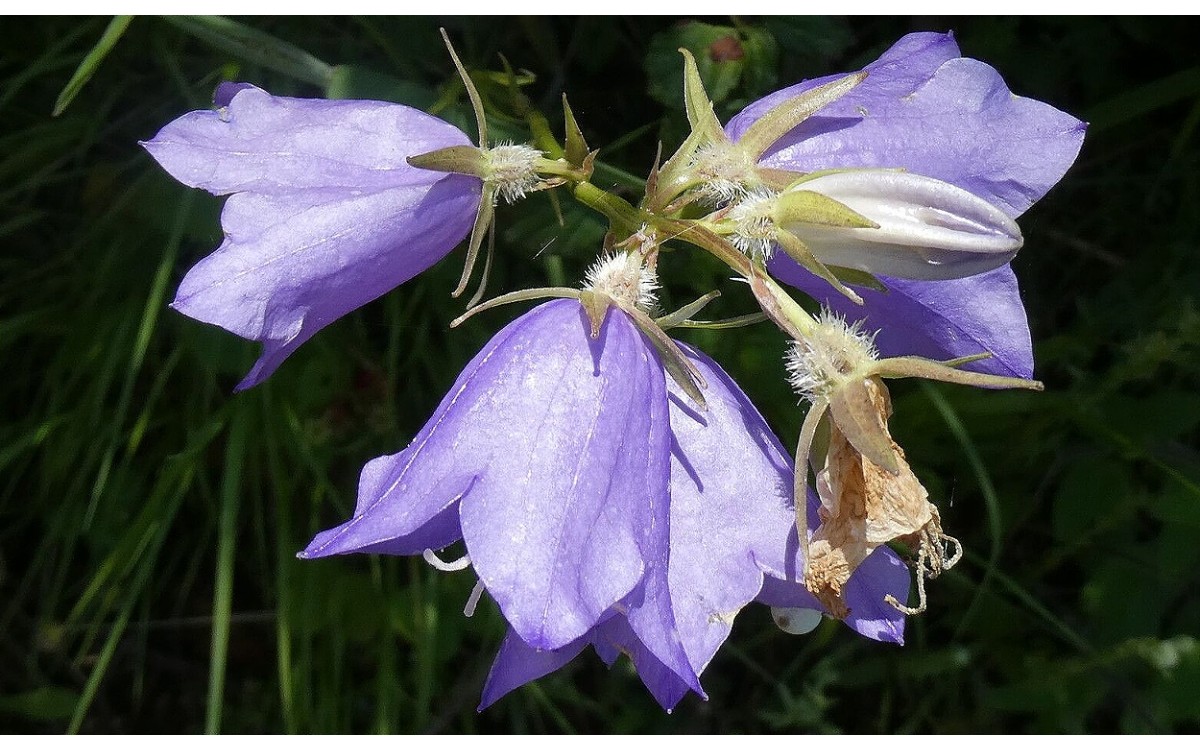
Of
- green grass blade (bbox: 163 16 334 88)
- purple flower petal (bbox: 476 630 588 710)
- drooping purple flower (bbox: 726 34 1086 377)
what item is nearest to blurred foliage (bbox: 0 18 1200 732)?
green grass blade (bbox: 163 16 334 88)

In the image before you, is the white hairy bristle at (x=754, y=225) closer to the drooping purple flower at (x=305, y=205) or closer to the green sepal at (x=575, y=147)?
the green sepal at (x=575, y=147)

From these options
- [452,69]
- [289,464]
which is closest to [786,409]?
[452,69]

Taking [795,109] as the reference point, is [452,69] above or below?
below

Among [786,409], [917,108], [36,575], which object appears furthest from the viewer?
→ [36,575]

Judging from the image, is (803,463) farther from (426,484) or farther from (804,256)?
(426,484)

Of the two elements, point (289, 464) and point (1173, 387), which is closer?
point (1173, 387)

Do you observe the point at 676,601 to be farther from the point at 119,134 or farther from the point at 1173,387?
the point at 119,134
